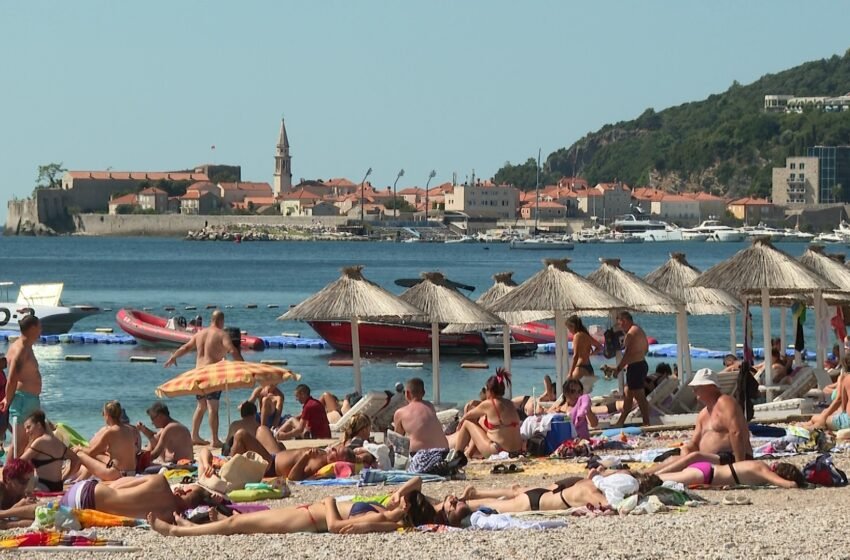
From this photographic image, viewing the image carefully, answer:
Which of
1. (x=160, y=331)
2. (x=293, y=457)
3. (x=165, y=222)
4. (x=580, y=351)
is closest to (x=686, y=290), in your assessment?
(x=580, y=351)

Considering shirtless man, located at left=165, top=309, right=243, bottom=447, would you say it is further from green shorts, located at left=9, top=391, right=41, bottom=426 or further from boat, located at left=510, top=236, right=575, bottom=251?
boat, located at left=510, top=236, right=575, bottom=251

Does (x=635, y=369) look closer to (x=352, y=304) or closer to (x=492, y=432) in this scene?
(x=492, y=432)

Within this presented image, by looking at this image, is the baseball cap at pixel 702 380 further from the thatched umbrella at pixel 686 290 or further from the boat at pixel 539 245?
the boat at pixel 539 245

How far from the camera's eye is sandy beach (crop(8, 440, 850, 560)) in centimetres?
871

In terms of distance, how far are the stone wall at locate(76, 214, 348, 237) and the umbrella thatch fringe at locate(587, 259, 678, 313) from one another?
16542 centimetres

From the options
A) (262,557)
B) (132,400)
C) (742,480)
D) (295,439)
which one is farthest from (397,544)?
(132,400)

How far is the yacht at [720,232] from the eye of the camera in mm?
182750

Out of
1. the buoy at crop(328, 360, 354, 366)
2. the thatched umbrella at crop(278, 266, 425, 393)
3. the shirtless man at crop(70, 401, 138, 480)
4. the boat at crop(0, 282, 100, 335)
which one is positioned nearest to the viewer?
the shirtless man at crop(70, 401, 138, 480)

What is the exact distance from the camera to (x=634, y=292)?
64.7ft

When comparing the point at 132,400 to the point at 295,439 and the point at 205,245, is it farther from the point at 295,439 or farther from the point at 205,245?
the point at 205,245

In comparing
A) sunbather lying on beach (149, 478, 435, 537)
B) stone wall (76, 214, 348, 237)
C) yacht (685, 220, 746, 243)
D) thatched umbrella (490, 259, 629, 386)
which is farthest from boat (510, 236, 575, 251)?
sunbather lying on beach (149, 478, 435, 537)

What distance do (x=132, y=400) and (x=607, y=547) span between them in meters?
17.8

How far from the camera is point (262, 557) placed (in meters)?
8.91

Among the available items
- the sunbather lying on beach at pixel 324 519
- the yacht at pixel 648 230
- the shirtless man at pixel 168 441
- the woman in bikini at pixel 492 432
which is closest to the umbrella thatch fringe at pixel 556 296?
the woman in bikini at pixel 492 432
